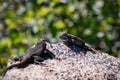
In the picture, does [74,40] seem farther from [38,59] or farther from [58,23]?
[58,23]

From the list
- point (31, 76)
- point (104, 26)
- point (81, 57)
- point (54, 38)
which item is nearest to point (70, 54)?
point (81, 57)

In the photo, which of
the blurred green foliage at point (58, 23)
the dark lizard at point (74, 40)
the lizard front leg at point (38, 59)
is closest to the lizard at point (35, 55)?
the lizard front leg at point (38, 59)

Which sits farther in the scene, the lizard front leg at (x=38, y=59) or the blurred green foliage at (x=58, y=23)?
the blurred green foliage at (x=58, y=23)

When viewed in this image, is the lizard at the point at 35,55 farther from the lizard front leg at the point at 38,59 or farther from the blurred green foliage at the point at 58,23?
the blurred green foliage at the point at 58,23

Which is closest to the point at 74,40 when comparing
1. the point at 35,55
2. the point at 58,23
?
the point at 35,55

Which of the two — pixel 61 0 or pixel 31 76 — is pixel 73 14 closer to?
pixel 61 0

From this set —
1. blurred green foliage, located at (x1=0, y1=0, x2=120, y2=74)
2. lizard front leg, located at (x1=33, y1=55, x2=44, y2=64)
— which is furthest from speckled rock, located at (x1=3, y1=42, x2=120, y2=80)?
blurred green foliage, located at (x1=0, y1=0, x2=120, y2=74)

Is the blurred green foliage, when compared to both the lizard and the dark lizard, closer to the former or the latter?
the dark lizard
